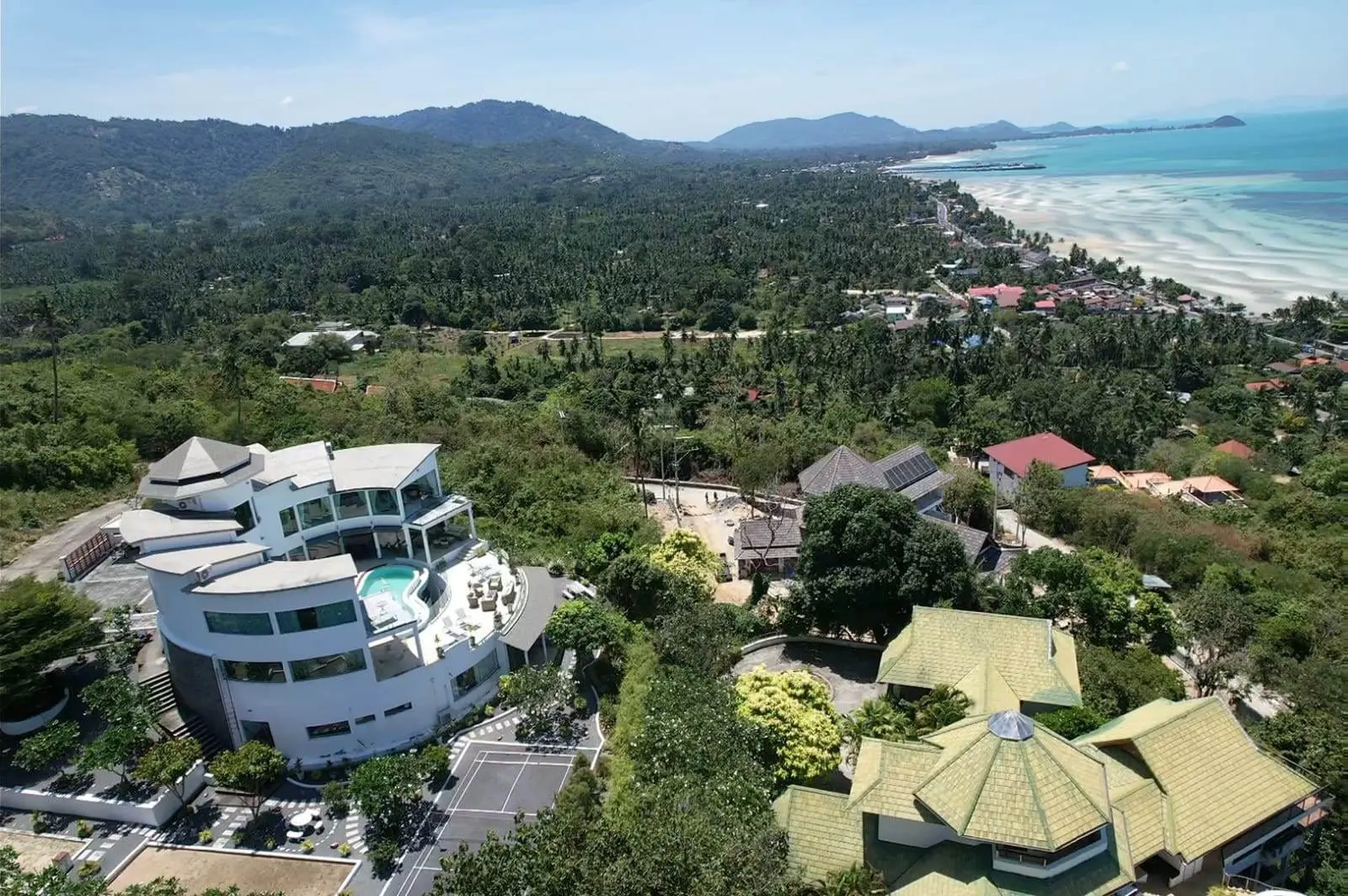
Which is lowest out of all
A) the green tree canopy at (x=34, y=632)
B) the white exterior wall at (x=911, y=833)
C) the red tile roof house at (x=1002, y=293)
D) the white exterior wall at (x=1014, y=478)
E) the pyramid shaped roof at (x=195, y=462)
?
the white exterior wall at (x=1014, y=478)

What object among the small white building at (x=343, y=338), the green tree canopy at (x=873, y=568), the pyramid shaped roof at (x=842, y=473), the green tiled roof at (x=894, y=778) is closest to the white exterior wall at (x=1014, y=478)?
the pyramid shaped roof at (x=842, y=473)

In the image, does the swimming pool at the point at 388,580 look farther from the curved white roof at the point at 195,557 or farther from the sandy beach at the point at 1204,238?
the sandy beach at the point at 1204,238

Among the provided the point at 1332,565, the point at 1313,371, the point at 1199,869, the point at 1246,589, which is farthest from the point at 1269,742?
the point at 1313,371

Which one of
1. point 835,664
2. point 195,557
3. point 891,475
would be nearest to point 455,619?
point 195,557

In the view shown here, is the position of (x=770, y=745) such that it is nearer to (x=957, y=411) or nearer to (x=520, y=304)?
(x=957, y=411)

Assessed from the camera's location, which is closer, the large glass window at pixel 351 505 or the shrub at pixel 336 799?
the shrub at pixel 336 799
